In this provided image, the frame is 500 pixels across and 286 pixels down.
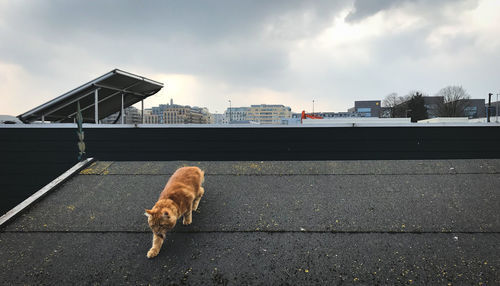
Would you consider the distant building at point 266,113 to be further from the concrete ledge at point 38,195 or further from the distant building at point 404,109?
the concrete ledge at point 38,195

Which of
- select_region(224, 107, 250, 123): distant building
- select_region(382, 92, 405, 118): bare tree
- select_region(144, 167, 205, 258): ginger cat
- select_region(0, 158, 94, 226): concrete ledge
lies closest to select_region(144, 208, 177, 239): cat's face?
select_region(144, 167, 205, 258): ginger cat

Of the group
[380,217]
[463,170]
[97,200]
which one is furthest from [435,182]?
[97,200]

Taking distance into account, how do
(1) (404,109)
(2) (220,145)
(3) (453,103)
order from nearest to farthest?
(2) (220,145), (3) (453,103), (1) (404,109)

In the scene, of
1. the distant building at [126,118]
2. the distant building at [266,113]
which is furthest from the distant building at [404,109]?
the distant building at [266,113]

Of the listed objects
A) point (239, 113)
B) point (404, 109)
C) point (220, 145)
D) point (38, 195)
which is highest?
point (239, 113)

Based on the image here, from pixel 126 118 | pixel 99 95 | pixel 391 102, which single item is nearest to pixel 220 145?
pixel 99 95

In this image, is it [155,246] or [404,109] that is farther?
[404,109]

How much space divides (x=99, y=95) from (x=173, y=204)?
8612mm

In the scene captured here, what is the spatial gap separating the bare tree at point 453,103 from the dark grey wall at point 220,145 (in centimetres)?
5150

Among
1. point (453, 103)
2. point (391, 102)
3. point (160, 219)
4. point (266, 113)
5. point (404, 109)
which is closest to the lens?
point (160, 219)

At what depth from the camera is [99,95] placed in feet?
31.1

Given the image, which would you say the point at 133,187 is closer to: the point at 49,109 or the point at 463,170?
the point at 49,109

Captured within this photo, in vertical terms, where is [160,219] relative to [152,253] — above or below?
above

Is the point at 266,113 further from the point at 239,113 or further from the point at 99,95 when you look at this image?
the point at 99,95
